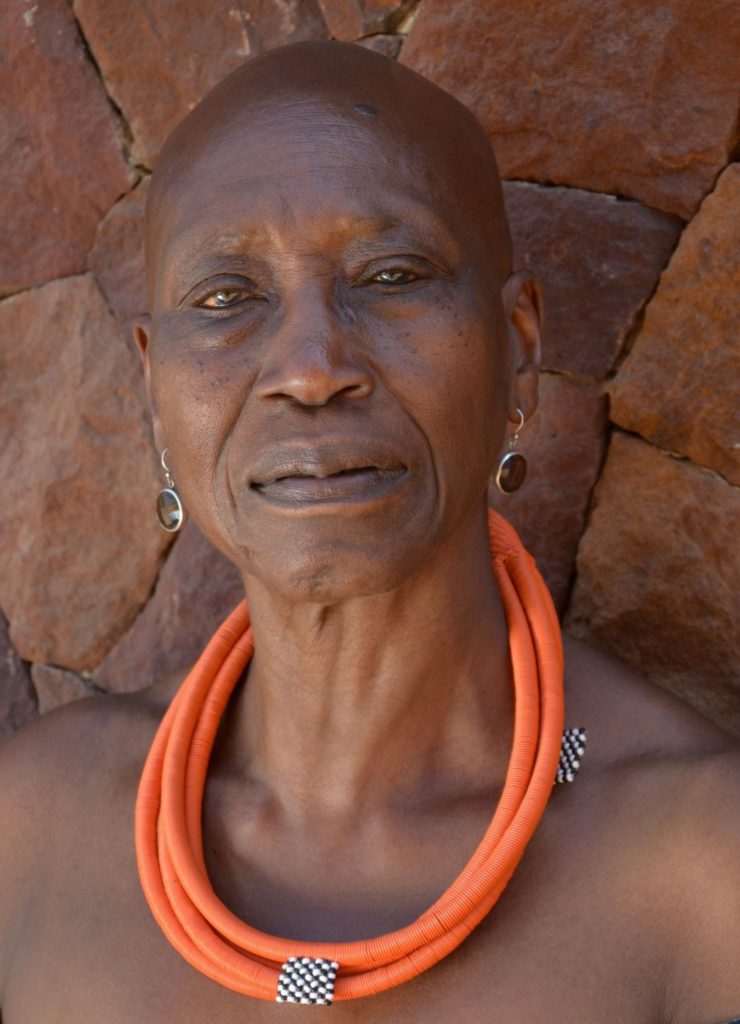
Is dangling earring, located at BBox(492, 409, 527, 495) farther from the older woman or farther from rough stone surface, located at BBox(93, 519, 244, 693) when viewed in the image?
rough stone surface, located at BBox(93, 519, 244, 693)

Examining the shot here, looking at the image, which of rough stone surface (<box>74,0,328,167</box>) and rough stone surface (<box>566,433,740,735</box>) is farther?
rough stone surface (<box>74,0,328,167</box>)

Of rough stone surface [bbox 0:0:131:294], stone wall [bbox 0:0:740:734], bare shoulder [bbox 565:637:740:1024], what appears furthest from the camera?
rough stone surface [bbox 0:0:131:294]

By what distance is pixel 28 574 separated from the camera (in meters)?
3.04

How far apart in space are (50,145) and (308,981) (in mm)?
1833

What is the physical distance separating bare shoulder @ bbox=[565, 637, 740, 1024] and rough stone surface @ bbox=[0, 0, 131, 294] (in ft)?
4.90

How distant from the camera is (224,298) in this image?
205cm

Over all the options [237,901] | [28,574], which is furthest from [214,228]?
[28,574]

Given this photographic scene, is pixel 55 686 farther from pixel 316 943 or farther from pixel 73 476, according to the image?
pixel 316 943

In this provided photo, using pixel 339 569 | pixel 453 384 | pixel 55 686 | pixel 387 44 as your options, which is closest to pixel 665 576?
pixel 453 384

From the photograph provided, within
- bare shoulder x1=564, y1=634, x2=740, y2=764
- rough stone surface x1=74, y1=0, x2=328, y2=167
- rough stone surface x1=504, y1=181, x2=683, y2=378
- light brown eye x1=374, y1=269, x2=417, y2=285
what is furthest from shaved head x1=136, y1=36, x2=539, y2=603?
rough stone surface x1=74, y1=0, x2=328, y2=167

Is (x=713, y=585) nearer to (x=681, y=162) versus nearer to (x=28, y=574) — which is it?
(x=681, y=162)

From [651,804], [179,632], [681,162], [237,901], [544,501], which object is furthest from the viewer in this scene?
[179,632]

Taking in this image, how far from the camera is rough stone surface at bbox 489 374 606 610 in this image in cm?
264

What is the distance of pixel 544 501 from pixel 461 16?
0.93 metres
